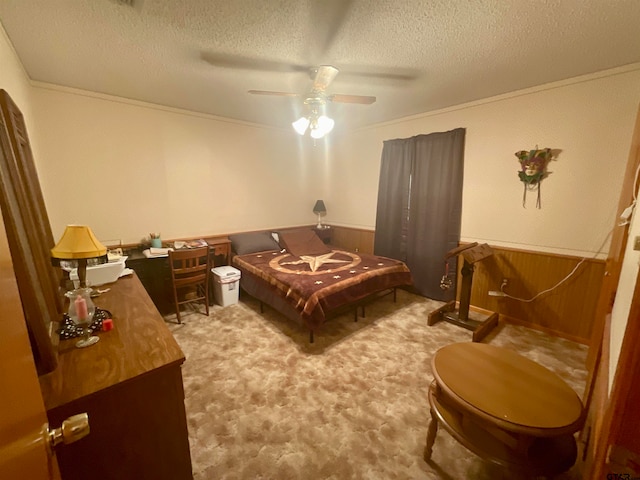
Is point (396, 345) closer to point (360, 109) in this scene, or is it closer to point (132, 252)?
point (360, 109)

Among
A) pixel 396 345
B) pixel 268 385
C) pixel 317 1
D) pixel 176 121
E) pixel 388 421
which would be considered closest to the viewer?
pixel 317 1

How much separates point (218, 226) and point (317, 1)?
3.13 m

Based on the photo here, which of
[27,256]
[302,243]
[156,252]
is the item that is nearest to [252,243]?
[302,243]

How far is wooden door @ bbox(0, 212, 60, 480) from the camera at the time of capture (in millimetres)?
449

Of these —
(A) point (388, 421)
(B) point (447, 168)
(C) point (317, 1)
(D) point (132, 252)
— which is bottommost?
(A) point (388, 421)

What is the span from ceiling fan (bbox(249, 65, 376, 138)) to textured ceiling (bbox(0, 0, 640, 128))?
3.7 inches

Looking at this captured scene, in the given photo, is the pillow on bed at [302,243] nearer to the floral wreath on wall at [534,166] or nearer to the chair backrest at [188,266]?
the chair backrest at [188,266]

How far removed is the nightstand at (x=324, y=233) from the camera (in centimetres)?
485

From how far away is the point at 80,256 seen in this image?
51.2 inches

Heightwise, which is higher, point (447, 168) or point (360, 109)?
point (360, 109)

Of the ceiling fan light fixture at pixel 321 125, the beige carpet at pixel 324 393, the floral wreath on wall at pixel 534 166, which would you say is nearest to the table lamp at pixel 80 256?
the beige carpet at pixel 324 393

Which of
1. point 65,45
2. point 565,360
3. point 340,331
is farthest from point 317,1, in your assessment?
point 565,360

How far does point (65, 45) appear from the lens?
6.40 feet

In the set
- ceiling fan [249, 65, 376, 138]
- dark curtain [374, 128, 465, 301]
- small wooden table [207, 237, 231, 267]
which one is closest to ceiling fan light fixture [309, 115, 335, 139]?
ceiling fan [249, 65, 376, 138]
